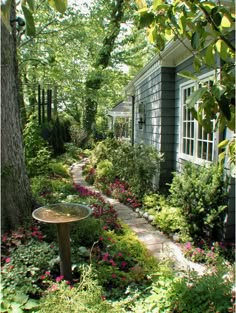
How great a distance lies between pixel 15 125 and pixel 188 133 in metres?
3.62

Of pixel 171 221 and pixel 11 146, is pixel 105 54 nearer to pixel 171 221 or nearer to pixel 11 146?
pixel 171 221

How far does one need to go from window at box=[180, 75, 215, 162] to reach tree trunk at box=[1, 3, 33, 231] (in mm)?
2844

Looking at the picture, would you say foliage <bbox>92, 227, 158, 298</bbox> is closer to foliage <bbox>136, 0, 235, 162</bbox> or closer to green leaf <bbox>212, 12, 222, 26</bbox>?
foliage <bbox>136, 0, 235, 162</bbox>

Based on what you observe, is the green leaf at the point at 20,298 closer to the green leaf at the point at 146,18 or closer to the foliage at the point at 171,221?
the green leaf at the point at 146,18

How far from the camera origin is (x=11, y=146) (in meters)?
3.70

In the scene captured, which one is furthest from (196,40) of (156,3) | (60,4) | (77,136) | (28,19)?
(77,136)

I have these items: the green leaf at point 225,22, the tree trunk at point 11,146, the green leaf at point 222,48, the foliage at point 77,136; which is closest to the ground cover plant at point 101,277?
the tree trunk at point 11,146

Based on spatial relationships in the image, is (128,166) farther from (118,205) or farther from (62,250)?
(62,250)

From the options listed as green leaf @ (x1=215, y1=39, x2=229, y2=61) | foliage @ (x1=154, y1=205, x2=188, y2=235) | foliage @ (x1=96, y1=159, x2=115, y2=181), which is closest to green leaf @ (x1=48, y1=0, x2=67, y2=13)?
green leaf @ (x1=215, y1=39, x2=229, y2=61)

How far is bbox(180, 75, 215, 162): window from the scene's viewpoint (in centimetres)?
498

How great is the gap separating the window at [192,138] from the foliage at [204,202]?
72 cm

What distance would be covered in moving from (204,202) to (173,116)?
2898 millimetres

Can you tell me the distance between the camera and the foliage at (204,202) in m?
4.10

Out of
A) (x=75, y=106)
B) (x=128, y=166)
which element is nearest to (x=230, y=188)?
(x=128, y=166)
